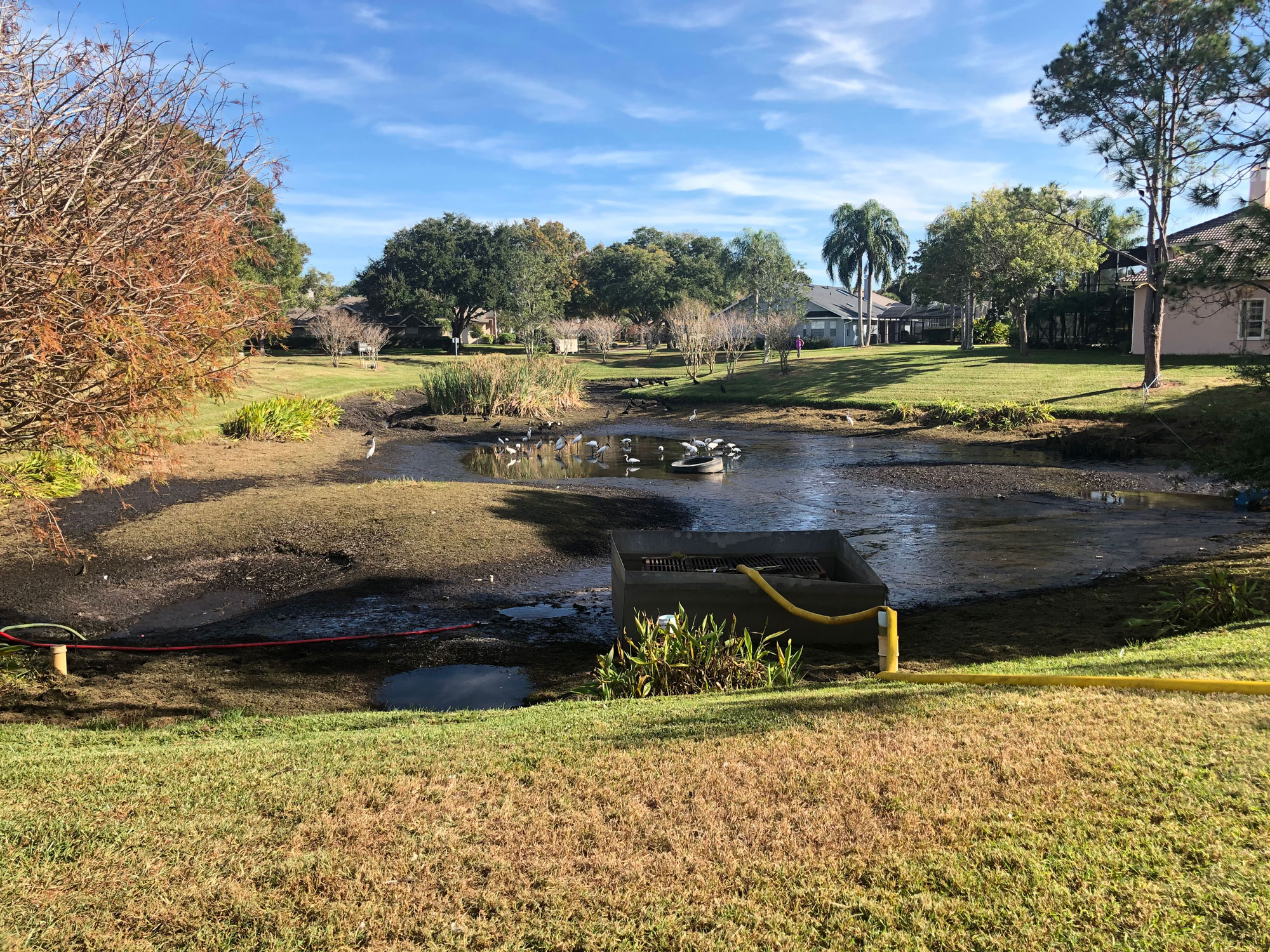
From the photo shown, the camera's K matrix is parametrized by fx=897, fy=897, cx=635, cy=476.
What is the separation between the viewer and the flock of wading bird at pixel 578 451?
1081 inches

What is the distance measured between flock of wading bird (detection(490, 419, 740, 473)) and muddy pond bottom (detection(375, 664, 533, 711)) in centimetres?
1626

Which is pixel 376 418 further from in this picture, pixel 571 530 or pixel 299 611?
pixel 299 611

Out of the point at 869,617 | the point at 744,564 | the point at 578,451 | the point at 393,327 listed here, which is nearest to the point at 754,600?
the point at 869,617

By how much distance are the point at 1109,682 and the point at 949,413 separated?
28.3m

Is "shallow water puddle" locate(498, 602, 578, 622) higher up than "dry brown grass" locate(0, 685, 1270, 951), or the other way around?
"dry brown grass" locate(0, 685, 1270, 951)

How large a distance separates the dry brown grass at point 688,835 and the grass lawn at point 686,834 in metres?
0.01

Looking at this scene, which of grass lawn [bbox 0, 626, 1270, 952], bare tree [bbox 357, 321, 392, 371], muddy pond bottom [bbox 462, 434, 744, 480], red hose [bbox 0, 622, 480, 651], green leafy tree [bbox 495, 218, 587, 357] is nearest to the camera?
grass lawn [bbox 0, 626, 1270, 952]

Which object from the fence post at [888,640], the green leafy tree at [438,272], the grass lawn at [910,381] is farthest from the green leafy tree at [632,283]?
the fence post at [888,640]

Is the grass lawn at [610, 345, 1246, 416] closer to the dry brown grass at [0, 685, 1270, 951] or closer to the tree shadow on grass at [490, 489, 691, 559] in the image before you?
the tree shadow on grass at [490, 489, 691, 559]

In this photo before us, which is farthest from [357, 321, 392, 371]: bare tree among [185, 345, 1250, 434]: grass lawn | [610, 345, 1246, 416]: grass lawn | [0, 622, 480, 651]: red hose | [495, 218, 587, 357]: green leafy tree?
[0, 622, 480, 651]: red hose

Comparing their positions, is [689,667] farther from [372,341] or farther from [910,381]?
[372,341]

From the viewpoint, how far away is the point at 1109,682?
6.30 metres

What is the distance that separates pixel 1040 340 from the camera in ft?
167

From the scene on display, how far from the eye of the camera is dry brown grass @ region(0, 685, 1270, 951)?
12.2ft
